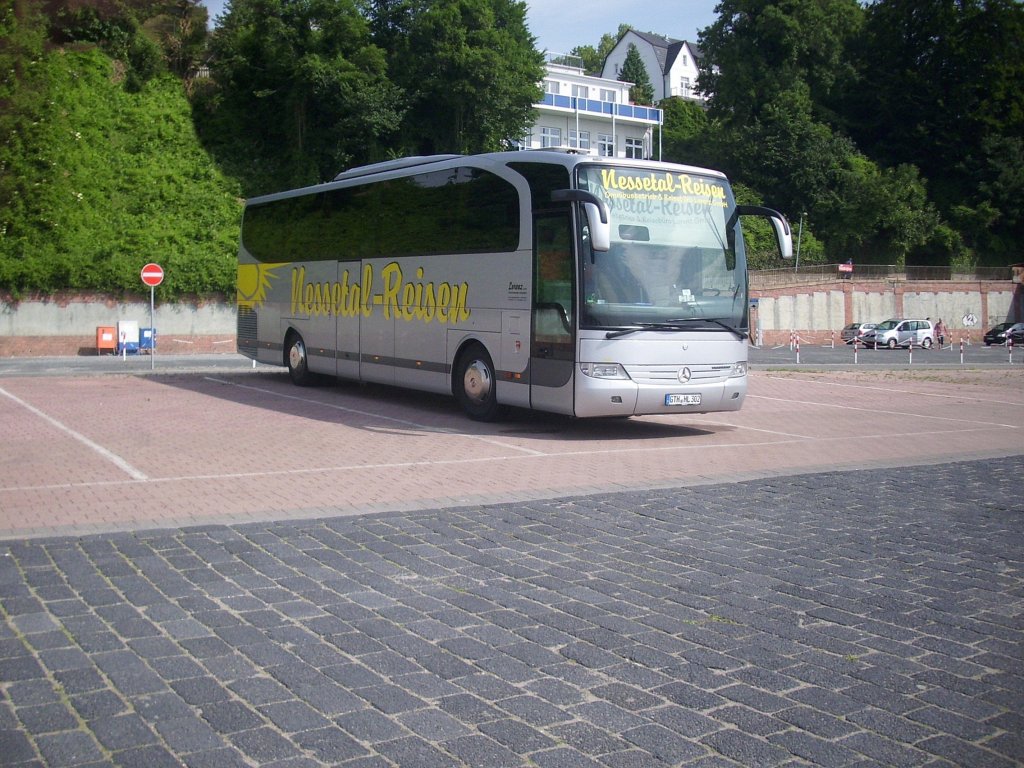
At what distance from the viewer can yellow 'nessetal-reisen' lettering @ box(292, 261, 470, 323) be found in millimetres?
16828

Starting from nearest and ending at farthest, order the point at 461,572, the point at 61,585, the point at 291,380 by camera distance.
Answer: the point at 61,585 → the point at 461,572 → the point at 291,380

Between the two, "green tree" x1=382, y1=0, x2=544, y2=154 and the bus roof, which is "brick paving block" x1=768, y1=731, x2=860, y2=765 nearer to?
the bus roof

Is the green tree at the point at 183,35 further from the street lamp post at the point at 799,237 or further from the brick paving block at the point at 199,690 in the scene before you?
the brick paving block at the point at 199,690

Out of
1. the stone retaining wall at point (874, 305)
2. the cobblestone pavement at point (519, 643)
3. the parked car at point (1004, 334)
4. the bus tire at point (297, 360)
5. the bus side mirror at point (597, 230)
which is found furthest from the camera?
the stone retaining wall at point (874, 305)

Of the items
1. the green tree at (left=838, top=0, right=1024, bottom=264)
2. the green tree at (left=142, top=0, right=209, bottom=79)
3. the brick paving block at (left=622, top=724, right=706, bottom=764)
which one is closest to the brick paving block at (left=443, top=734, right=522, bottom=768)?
the brick paving block at (left=622, top=724, right=706, bottom=764)

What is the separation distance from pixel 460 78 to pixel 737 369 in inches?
1788

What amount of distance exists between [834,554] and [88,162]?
4576 centimetres

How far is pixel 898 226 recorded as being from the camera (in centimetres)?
7431

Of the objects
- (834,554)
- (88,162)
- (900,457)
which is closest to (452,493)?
(834,554)

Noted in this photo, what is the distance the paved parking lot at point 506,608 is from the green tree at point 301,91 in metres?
44.5

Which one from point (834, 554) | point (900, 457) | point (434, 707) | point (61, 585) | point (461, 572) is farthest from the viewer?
point (900, 457)

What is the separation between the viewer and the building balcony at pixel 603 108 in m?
85.3

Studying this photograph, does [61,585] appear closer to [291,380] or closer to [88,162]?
[291,380]

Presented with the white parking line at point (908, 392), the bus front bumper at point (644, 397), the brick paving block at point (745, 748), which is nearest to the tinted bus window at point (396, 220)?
the bus front bumper at point (644, 397)
